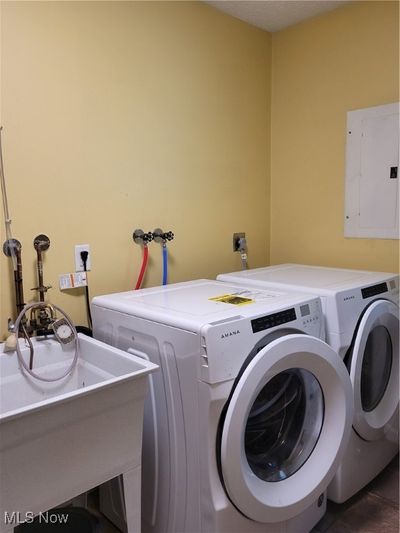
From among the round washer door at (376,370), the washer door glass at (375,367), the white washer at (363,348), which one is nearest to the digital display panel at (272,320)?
the white washer at (363,348)

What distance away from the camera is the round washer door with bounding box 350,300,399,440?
1620mm

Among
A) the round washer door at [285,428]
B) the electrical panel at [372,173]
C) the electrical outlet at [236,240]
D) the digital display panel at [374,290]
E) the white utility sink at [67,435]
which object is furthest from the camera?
the electrical outlet at [236,240]

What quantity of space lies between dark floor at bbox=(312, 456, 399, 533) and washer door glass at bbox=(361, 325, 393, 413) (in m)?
0.39

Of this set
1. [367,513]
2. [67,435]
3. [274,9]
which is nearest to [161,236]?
[67,435]

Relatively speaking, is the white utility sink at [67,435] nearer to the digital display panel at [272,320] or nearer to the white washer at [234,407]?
the white washer at [234,407]

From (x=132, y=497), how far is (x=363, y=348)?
3.24 feet

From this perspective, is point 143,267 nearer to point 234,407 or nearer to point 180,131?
point 180,131

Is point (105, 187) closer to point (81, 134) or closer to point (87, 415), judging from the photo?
point (81, 134)

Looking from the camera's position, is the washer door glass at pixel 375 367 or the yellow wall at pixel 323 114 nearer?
the washer door glass at pixel 375 367

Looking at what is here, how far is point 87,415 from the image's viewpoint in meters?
1.13

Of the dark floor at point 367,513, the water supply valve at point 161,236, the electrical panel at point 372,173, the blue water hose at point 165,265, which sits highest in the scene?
the electrical panel at point 372,173

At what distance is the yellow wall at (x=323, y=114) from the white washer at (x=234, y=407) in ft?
3.00

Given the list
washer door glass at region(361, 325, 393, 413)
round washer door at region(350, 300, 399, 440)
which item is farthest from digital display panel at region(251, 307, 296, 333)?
washer door glass at region(361, 325, 393, 413)

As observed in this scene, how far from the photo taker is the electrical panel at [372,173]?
2072mm
